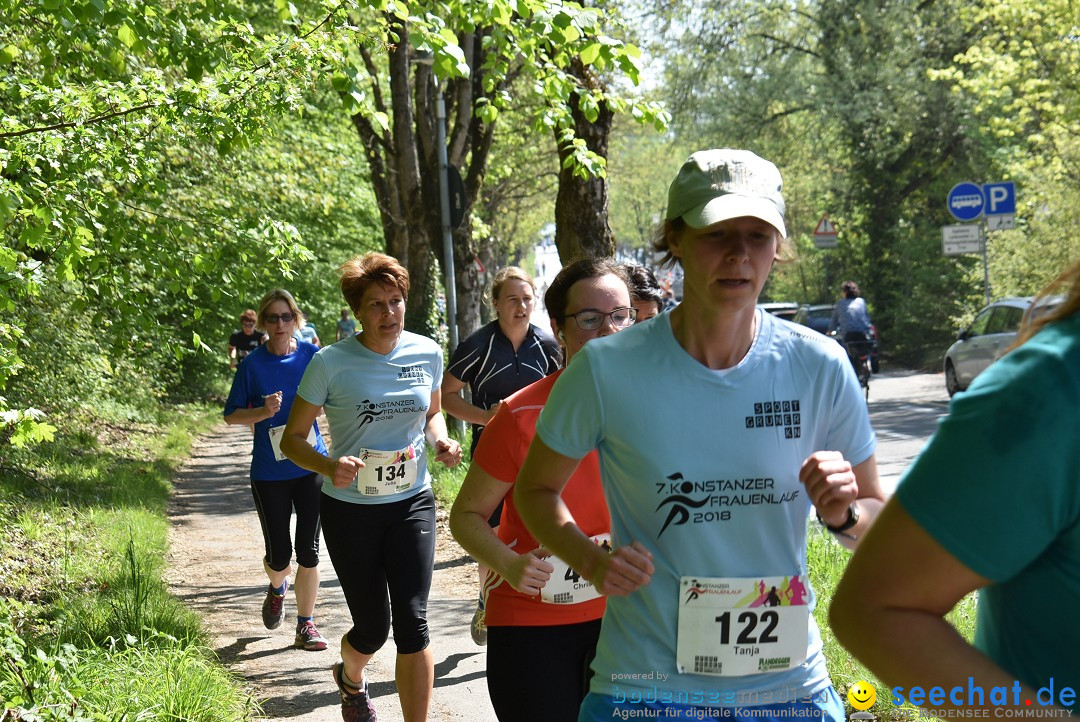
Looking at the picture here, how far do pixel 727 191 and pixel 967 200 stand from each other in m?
17.8

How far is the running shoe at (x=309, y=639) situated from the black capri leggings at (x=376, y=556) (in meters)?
1.91

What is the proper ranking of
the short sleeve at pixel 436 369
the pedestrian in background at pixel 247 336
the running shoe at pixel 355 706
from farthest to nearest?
the pedestrian in background at pixel 247 336 → the short sleeve at pixel 436 369 → the running shoe at pixel 355 706

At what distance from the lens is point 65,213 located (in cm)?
688

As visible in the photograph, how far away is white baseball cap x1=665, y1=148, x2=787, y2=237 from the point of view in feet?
8.37

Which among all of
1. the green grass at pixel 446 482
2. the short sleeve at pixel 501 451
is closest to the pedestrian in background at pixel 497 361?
the short sleeve at pixel 501 451

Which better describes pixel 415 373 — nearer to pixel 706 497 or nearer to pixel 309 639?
pixel 309 639

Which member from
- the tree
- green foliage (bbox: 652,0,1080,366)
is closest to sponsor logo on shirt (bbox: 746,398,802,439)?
the tree

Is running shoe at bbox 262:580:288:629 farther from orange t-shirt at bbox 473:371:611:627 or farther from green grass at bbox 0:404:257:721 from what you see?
orange t-shirt at bbox 473:371:611:627

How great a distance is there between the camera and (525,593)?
3.35 m

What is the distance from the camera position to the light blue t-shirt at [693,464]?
2.50 metres

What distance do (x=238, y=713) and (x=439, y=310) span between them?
15251mm

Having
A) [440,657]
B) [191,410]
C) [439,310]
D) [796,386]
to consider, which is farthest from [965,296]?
[796,386]

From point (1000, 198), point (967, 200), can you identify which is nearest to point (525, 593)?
point (967, 200)

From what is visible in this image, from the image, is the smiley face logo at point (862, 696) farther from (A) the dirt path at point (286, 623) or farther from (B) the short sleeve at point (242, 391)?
(B) the short sleeve at point (242, 391)
